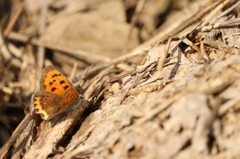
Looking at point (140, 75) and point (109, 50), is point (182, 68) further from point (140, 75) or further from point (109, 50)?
point (109, 50)

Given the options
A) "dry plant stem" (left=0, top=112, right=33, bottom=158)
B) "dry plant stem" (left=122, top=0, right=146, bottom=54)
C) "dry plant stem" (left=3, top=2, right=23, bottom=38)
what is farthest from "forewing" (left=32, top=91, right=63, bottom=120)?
"dry plant stem" (left=3, top=2, right=23, bottom=38)

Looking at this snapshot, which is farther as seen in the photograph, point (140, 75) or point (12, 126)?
point (12, 126)

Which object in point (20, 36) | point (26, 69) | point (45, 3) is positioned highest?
point (45, 3)

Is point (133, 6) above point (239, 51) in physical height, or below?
above

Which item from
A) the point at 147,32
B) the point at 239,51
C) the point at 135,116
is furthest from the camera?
the point at 147,32

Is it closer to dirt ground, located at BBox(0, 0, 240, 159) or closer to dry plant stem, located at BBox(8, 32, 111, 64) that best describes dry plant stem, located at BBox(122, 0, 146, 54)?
dirt ground, located at BBox(0, 0, 240, 159)

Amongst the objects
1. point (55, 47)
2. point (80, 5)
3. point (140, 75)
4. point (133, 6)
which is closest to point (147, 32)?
point (133, 6)

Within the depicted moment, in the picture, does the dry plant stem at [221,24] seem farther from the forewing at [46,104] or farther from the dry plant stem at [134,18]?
the dry plant stem at [134,18]

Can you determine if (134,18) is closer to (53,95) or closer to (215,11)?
(215,11)
